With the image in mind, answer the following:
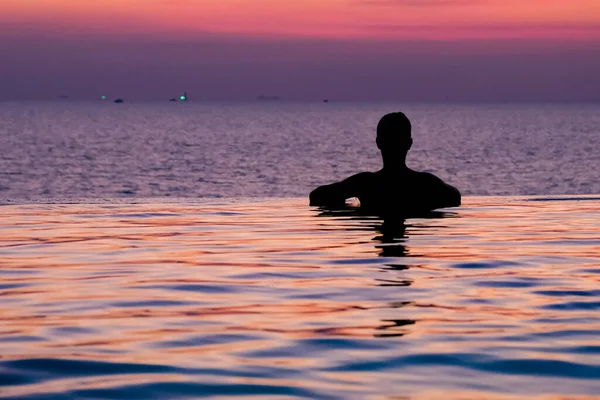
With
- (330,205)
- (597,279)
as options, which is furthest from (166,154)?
(597,279)

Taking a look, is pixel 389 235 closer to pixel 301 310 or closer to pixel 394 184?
pixel 394 184

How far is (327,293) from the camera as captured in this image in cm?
832

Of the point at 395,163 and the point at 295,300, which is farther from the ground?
the point at 395,163

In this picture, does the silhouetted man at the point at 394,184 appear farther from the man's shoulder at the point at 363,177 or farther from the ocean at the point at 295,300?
the ocean at the point at 295,300

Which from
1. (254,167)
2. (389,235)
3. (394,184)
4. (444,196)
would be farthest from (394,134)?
(254,167)

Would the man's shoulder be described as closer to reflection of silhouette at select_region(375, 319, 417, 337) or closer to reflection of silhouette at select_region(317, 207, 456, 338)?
reflection of silhouette at select_region(317, 207, 456, 338)

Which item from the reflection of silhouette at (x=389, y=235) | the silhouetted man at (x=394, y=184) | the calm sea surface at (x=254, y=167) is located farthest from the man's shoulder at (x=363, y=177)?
the calm sea surface at (x=254, y=167)

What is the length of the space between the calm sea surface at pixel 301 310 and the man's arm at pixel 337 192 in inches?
40.3

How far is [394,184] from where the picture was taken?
1422 centimetres

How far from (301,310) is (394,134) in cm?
632

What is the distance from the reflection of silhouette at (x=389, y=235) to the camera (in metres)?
7.02

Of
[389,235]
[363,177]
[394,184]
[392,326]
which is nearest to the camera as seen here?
[392,326]

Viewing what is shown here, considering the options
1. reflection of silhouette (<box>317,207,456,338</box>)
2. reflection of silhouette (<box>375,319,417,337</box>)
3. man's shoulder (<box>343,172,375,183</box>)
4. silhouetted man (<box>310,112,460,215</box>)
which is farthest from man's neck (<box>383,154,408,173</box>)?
reflection of silhouette (<box>375,319,417,337</box>)

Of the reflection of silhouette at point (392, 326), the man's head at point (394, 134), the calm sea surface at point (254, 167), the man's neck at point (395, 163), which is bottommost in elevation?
the calm sea surface at point (254, 167)
